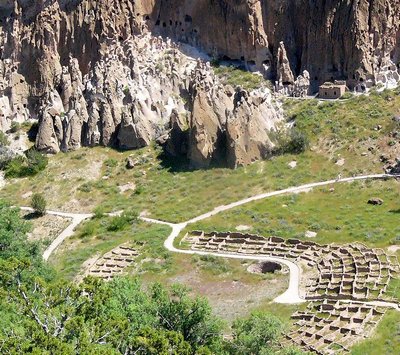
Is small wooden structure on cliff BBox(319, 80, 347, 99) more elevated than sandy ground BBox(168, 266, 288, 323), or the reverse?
small wooden structure on cliff BBox(319, 80, 347, 99)

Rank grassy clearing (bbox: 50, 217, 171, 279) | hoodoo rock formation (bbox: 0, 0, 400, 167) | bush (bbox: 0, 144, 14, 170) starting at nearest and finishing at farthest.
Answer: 1. grassy clearing (bbox: 50, 217, 171, 279)
2. hoodoo rock formation (bbox: 0, 0, 400, 167)
3. bush (bbox: 0, 144, 14, 170)

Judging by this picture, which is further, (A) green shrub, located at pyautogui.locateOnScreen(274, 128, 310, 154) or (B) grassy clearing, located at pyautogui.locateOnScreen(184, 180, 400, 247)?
(A) green shrub, located at pyautogui.locateOnScreen(274, 128, 310, 154)

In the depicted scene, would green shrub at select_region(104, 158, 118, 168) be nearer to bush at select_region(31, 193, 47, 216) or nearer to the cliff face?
bush at select_region(31, 193, 47, 216)

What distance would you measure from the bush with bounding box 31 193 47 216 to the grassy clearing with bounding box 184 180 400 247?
16.6 metres

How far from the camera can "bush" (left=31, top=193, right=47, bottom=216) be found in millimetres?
72000

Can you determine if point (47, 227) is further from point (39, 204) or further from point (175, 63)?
point (175, 63)

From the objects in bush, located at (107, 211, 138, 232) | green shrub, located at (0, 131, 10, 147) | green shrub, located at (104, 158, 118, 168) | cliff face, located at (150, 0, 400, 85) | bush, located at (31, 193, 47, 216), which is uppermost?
cliff face, located at (150, 0, 400, 85)

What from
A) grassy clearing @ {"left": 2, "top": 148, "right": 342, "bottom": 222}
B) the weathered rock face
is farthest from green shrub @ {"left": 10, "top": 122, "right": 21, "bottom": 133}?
grassy clearing @ {"left": 2, "top": 148, "right": 342, "bottom": 222}

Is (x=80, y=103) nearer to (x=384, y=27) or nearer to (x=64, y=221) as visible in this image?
(x=64, y=221)

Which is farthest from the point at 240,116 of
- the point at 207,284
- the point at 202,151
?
the point at 207,284

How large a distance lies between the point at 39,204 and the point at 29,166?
35.2 ft

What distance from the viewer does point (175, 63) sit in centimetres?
9175

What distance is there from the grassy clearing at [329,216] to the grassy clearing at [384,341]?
43.6 feet

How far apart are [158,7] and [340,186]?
42.8 metres
